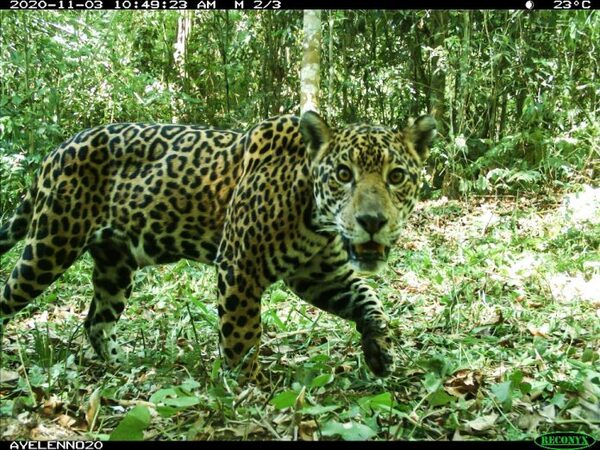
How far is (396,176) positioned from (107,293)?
8.86 feet

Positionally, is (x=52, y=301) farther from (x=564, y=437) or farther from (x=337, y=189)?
(x=564, y=437)

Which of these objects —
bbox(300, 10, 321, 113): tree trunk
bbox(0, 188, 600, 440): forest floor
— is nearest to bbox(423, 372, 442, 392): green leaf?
bbox(0, 188, 600, 440): forest floor

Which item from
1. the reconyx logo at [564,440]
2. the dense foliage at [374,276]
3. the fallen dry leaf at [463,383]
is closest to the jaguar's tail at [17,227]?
the dense foliage at [374,276]

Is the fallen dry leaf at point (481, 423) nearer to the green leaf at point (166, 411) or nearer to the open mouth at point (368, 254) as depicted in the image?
the open mouth at point (368, 254)

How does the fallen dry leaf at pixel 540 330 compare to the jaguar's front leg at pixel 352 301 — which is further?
the fallen dry leaf at pixel 540 330

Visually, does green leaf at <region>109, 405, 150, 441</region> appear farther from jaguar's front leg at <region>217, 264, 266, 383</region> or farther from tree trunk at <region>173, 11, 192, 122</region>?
tree trunk at <region>173, 11, 192, 122</region>

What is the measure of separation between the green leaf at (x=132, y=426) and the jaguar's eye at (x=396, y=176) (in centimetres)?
211

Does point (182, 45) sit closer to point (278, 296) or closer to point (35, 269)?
point (278, 296)

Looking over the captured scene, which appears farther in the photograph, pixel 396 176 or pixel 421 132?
pixel 421 132

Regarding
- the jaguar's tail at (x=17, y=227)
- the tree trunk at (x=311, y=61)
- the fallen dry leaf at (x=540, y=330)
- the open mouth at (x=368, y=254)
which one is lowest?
the fallen dry leaf at (x=540, y=330)

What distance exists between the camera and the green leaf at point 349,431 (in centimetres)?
313

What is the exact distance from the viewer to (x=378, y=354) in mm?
4562

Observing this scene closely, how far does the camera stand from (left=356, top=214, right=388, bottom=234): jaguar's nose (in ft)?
13.4

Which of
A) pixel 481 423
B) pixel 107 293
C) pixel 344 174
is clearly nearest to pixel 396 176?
pixel 344 174
